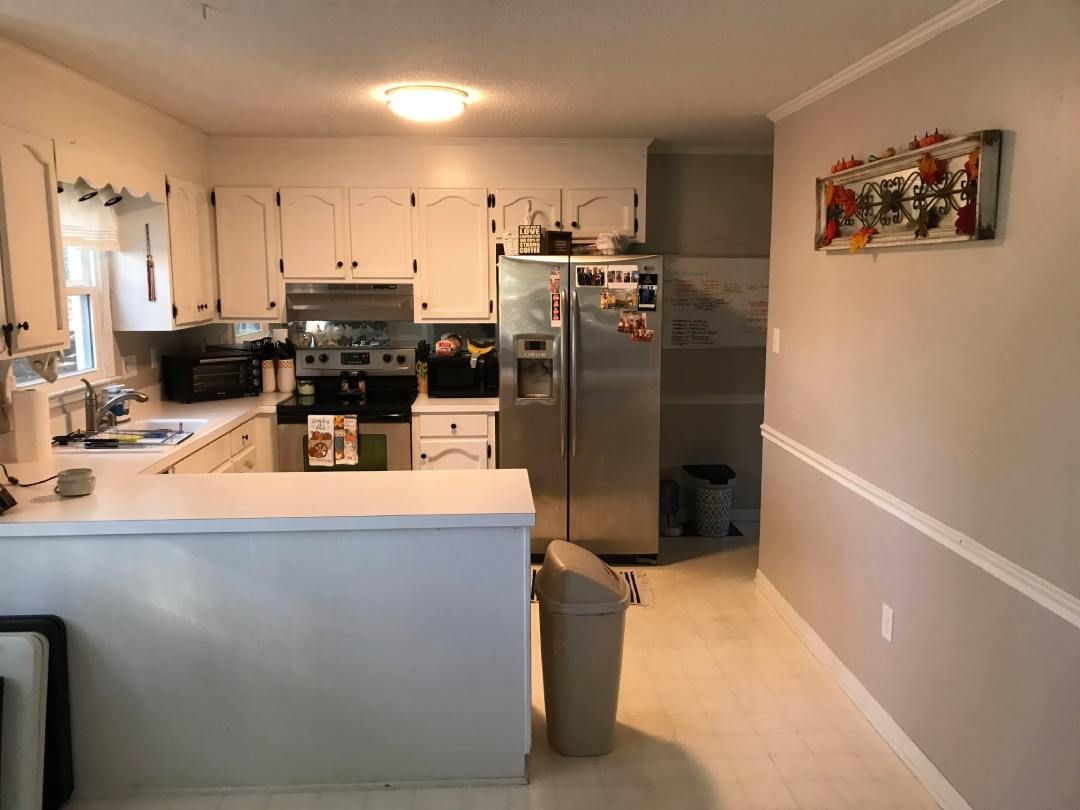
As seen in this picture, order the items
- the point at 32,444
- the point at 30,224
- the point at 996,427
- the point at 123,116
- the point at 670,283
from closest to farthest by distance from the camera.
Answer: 1. the point at 996,427
2. the point at 30,224
3. the point at 32,444
4. the point at 123,116
5. the point at 670,283

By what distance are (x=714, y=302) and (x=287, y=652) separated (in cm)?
352

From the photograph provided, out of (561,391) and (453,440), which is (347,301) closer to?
(453,440)

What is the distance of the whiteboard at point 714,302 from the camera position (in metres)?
5.07

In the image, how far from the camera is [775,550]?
400 centimetres

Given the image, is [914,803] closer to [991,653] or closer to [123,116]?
[991,653]

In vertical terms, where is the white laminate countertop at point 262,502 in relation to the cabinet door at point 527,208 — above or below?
below

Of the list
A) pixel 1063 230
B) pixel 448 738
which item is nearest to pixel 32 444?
pixel 448 738

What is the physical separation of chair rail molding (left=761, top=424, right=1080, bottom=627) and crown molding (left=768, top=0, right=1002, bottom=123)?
58.1 inches

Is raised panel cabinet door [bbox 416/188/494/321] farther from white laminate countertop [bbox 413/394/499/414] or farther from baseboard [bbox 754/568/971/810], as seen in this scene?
baseboard [bbox 754/568/971/810]

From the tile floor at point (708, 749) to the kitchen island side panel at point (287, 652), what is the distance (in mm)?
85

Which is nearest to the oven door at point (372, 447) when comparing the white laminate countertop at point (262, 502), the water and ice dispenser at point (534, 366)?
the water and ice dispenser at point (534, 366)

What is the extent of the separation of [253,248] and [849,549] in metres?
3.51

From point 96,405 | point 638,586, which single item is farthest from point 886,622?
point 96,405

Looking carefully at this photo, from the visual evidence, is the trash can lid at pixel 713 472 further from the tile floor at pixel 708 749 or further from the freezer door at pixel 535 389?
the tile floor at pixel 708 749
